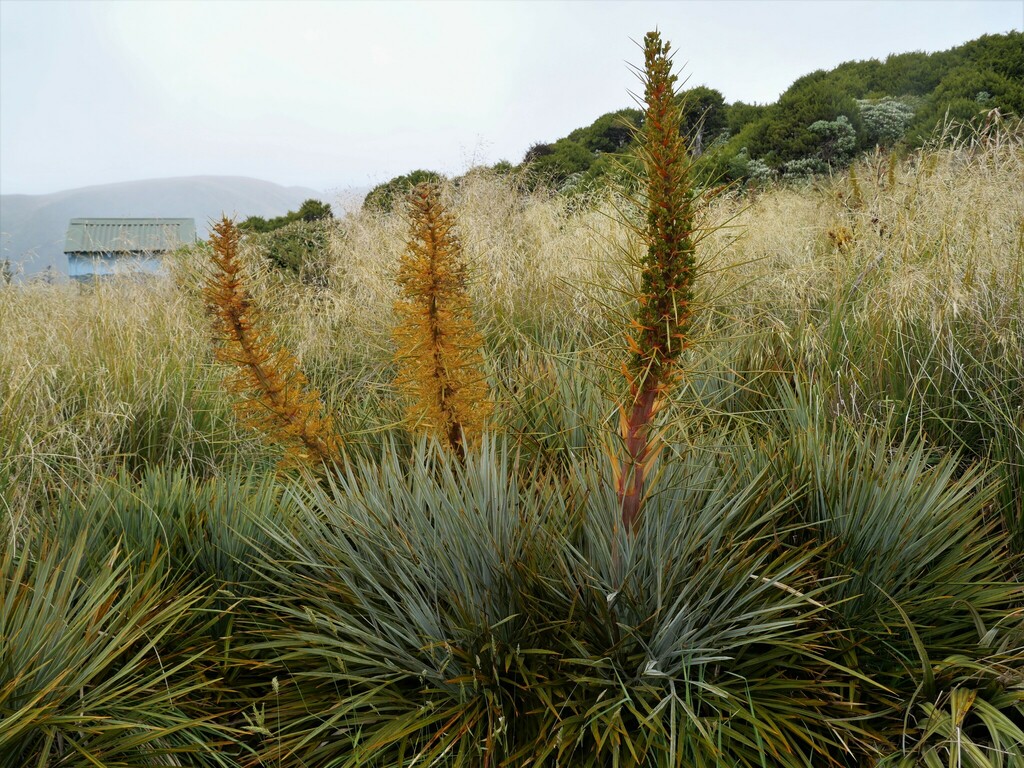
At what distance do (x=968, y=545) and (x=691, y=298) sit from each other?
1.36 m

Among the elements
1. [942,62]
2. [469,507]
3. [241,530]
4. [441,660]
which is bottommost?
[441,660]

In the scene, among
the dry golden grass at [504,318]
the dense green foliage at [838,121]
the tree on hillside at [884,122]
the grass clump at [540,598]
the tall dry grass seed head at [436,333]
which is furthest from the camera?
the tree on hillside at [884,122]

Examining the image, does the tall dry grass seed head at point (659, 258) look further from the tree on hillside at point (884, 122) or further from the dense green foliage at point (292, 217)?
the tree on hillside at point (884, 122)

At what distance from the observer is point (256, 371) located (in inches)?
92.3

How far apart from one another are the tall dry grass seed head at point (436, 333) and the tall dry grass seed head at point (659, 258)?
68 centimetres

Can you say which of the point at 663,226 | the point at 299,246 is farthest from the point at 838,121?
the point at 663,226

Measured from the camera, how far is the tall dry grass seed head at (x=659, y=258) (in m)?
1.56

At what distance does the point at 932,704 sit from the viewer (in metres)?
1.77

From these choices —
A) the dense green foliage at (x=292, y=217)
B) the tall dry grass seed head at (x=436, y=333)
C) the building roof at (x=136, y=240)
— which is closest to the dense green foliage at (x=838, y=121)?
the dense green foliage at (x=292, y=217)

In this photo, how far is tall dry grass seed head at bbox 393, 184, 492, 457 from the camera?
2189 mm

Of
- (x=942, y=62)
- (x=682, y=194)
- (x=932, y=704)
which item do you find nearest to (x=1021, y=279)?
(x=932, y=704)

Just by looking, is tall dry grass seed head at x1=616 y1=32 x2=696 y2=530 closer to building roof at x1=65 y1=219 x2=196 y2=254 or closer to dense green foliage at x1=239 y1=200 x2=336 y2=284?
building roof at x1=65 y1=219 x2=196 y2=254

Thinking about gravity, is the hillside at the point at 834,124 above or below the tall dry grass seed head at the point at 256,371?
above

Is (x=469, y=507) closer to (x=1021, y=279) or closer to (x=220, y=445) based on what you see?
(x=220, y=445)
